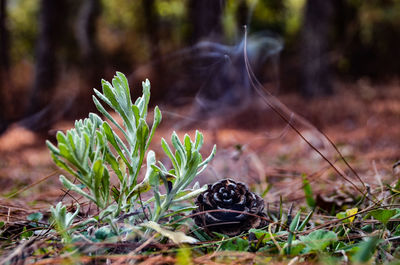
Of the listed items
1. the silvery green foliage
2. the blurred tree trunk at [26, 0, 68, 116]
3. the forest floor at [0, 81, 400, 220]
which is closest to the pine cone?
the silvery green foliage

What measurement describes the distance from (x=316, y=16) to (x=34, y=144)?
4.62 metres

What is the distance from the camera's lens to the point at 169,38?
1291cm

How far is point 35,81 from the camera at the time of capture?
21.6 feet

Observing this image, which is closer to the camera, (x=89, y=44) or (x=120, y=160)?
(x=120, y=160)

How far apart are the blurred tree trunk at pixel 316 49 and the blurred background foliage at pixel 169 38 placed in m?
0.02

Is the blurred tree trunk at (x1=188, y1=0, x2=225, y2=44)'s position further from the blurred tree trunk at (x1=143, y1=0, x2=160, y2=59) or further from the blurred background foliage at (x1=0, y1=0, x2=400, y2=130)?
the blurred tree trunk at (x1=143, y1=0, x2=160, y2=59)

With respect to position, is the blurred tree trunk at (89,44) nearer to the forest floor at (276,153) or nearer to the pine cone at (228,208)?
the forest floor at (276,153)

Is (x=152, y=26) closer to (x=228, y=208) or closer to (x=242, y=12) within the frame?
(x=242, y=12)

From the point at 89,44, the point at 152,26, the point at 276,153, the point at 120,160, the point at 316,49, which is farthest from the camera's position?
the point at 152,26

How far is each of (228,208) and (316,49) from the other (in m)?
5.78

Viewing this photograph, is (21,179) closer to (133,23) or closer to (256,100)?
(256,100)

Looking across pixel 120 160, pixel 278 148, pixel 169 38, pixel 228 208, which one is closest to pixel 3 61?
pixel 278 148

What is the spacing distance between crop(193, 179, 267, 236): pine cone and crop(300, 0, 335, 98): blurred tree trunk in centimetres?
568

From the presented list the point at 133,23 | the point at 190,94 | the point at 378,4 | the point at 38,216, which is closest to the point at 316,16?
the point at 190,94
